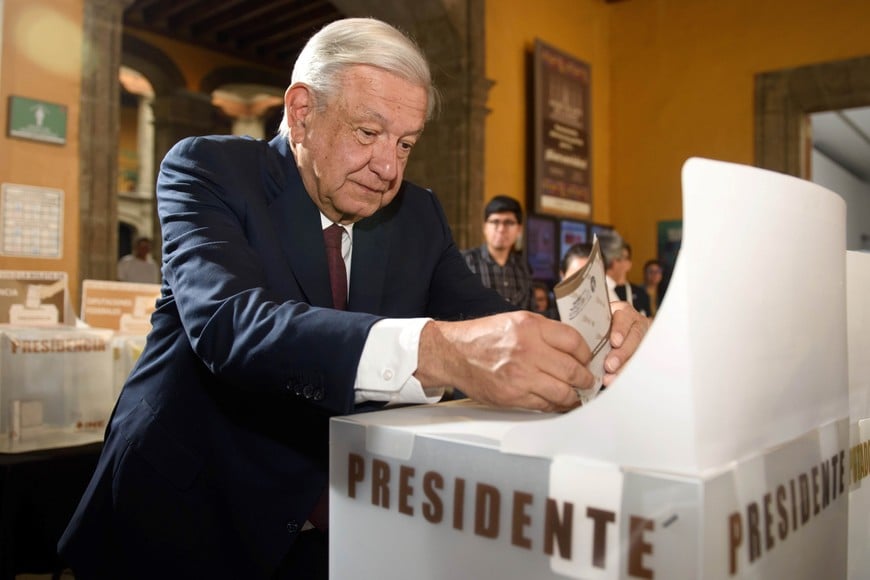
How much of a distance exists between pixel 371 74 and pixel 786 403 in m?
0.62

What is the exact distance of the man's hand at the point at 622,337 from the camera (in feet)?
2.73

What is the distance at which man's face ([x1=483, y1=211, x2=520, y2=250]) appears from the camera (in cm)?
433

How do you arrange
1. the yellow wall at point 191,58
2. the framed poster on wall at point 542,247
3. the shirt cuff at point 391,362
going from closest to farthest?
the shirt cuff at point 391,362 → the framed poster on wall at point 542,247 → the yellow wall at point 191,58

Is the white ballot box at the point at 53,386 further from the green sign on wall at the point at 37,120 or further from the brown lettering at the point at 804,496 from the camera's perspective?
the green sign on wall at the point at 37,120

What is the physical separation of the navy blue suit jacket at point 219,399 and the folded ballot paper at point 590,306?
0.26m

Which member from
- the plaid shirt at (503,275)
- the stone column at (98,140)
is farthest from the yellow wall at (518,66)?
the stone column at (98,140)

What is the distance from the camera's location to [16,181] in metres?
3.70

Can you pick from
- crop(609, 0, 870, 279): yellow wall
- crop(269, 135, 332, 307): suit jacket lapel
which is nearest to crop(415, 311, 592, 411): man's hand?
crop(269, 135, 332, 307): suit jacket lapel

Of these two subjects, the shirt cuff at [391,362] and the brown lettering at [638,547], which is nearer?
the brown lettering at [638,547]

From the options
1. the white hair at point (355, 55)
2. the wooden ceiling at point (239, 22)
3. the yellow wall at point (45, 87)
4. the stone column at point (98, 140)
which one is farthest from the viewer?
the wooden ceiling at point (239, 22)

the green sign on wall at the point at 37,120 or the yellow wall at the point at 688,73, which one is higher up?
the yellow wall at the point at 688,73

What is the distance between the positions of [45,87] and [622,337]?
12.7ft

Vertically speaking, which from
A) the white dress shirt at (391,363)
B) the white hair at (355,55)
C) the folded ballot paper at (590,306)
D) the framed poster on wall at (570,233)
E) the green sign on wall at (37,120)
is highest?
the green sign on wall at (37,120)

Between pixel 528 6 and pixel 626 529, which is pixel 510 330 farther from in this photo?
pixel 528 6
